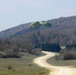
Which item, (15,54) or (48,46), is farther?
(48,46)

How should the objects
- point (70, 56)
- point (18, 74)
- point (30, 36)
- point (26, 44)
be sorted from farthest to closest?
point (30, 36) → point (26, 44) → point (70, 56) → point (18, 74)

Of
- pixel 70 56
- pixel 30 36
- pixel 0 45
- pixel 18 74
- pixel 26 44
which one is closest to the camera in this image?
pixel 18 74

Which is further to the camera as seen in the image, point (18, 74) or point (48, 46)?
point (48, 46)

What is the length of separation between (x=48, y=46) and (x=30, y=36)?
3743 cm

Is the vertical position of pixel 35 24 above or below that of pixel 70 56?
above

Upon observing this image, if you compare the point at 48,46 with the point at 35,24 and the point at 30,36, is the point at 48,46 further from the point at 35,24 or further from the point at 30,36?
the point at 35,24

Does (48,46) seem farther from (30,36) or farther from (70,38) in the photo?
(70,38)

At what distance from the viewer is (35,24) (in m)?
97.3

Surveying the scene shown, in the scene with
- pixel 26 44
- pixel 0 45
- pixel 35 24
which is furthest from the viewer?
pixel 26 44

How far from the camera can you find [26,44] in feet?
398

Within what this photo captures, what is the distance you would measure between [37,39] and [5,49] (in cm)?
8615

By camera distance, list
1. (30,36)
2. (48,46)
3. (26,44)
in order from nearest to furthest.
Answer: (26,44) → (48,46) → (30,36)

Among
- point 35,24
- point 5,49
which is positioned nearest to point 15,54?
point 5,49

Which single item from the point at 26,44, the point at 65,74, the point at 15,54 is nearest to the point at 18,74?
the point at 65,74
